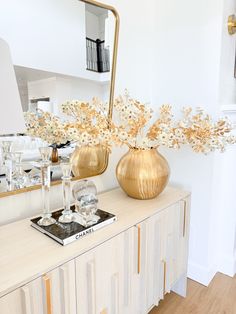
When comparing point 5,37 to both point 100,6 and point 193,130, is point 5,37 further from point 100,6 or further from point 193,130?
point 193,130

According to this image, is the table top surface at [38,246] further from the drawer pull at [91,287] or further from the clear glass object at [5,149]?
the clear glass object at [5,149]

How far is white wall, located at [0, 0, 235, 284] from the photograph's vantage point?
150 centimetres

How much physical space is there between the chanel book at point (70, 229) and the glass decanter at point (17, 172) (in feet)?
0.64

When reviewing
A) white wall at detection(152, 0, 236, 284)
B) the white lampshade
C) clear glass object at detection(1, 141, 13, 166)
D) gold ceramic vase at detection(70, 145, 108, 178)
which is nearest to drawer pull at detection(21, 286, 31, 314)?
the white lampshade

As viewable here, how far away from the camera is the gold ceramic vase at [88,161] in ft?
4.48

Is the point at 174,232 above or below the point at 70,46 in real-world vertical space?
below

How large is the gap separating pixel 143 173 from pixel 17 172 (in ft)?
2.16

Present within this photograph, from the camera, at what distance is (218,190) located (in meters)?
1.70

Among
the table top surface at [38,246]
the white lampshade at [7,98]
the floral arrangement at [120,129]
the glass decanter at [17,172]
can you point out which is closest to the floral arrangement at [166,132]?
the floral arrangement at [120,129]

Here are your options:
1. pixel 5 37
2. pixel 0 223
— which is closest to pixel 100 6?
pixel 5 37

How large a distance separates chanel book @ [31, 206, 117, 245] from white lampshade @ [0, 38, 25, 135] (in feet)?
1.50

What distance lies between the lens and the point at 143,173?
4.26ft

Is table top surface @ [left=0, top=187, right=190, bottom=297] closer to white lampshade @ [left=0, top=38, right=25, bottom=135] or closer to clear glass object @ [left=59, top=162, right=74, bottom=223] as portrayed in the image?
clear glass object @ [left=59, top=162, right=74, bottom=223]

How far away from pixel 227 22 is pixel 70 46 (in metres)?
1.03
